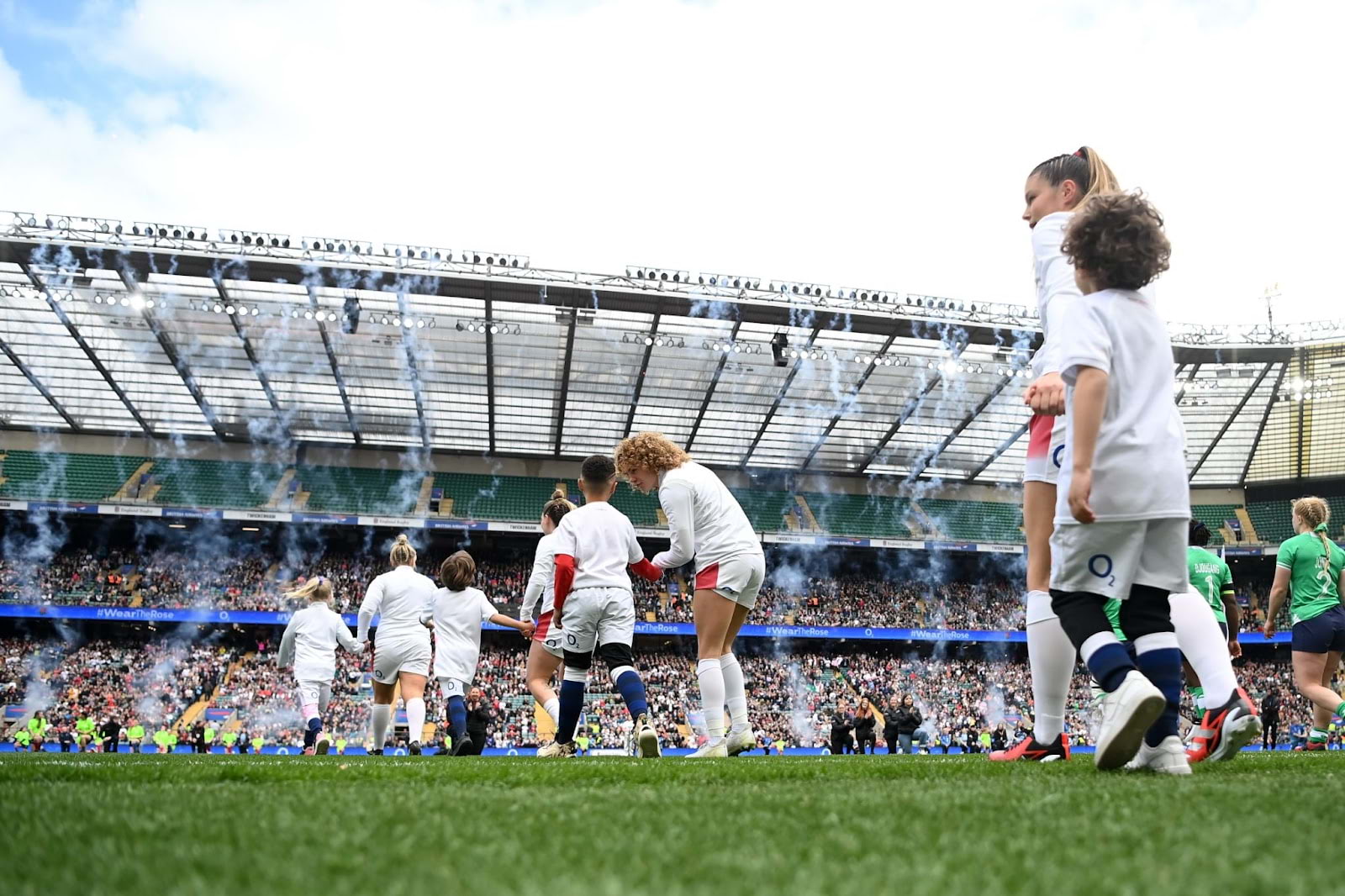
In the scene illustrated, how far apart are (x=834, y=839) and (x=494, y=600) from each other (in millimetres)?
29968

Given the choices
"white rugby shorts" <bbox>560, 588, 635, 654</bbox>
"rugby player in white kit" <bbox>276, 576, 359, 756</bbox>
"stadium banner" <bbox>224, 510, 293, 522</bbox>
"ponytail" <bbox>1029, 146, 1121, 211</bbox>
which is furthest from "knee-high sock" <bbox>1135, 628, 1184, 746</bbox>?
"stadium banner" <bbox>224, 510, 293, 522</bbox>

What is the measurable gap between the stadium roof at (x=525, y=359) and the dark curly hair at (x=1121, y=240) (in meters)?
22.6

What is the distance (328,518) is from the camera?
30281mm

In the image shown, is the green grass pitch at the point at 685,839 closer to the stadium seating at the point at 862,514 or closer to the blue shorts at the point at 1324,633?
the blue shorts at the point at 1324,633

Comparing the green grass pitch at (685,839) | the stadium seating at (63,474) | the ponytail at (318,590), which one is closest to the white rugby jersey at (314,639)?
the ponytail at (318,590)

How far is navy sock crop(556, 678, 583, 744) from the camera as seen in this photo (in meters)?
6.73

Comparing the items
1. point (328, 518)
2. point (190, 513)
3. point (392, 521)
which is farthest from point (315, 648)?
→ point (190, 513)

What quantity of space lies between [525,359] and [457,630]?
19839 mm

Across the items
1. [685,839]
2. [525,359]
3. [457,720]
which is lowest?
[457,720]

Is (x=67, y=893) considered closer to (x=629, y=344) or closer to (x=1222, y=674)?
(x=1222, y=674)

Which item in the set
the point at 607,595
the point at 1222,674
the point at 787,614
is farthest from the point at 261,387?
the point at 1222,674

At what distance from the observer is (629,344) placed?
92.2ft

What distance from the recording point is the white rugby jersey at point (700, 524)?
623 centimetres

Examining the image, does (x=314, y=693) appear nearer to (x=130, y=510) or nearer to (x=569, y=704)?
(x=569, y=704)
